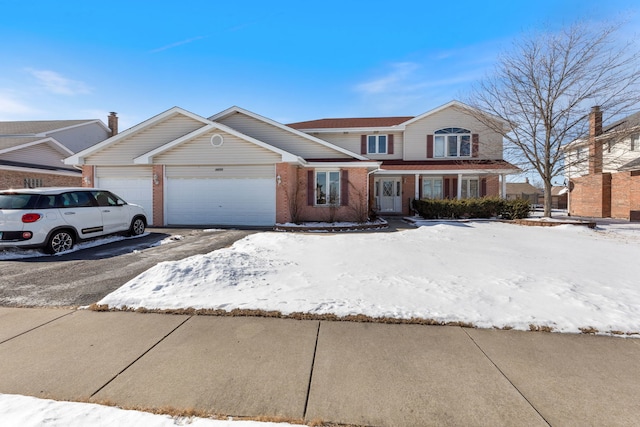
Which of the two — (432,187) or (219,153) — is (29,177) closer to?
(219,153)

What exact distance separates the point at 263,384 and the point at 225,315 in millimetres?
1598

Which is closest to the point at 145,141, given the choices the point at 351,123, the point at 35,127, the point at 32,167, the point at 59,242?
the point at 59,242

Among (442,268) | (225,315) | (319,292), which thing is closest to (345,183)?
(442,268)

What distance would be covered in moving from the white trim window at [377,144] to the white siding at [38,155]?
20.1 meters

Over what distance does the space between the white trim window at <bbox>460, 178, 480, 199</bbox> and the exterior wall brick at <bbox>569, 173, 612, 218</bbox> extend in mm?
8555

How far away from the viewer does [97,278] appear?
539cm

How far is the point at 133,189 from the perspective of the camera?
46.3 feet

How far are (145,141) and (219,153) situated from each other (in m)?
4.01

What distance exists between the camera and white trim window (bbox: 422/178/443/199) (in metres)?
19.8

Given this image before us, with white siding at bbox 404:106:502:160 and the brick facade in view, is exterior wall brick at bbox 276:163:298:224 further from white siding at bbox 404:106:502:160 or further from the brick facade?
white siding at bbox 404:106:502:160

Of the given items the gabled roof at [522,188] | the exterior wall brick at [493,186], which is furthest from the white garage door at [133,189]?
the gabled roof at [522,188]

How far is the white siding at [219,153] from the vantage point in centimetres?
1313

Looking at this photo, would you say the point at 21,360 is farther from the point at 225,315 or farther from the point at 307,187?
the point at 307,187

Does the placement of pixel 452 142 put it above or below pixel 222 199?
above
